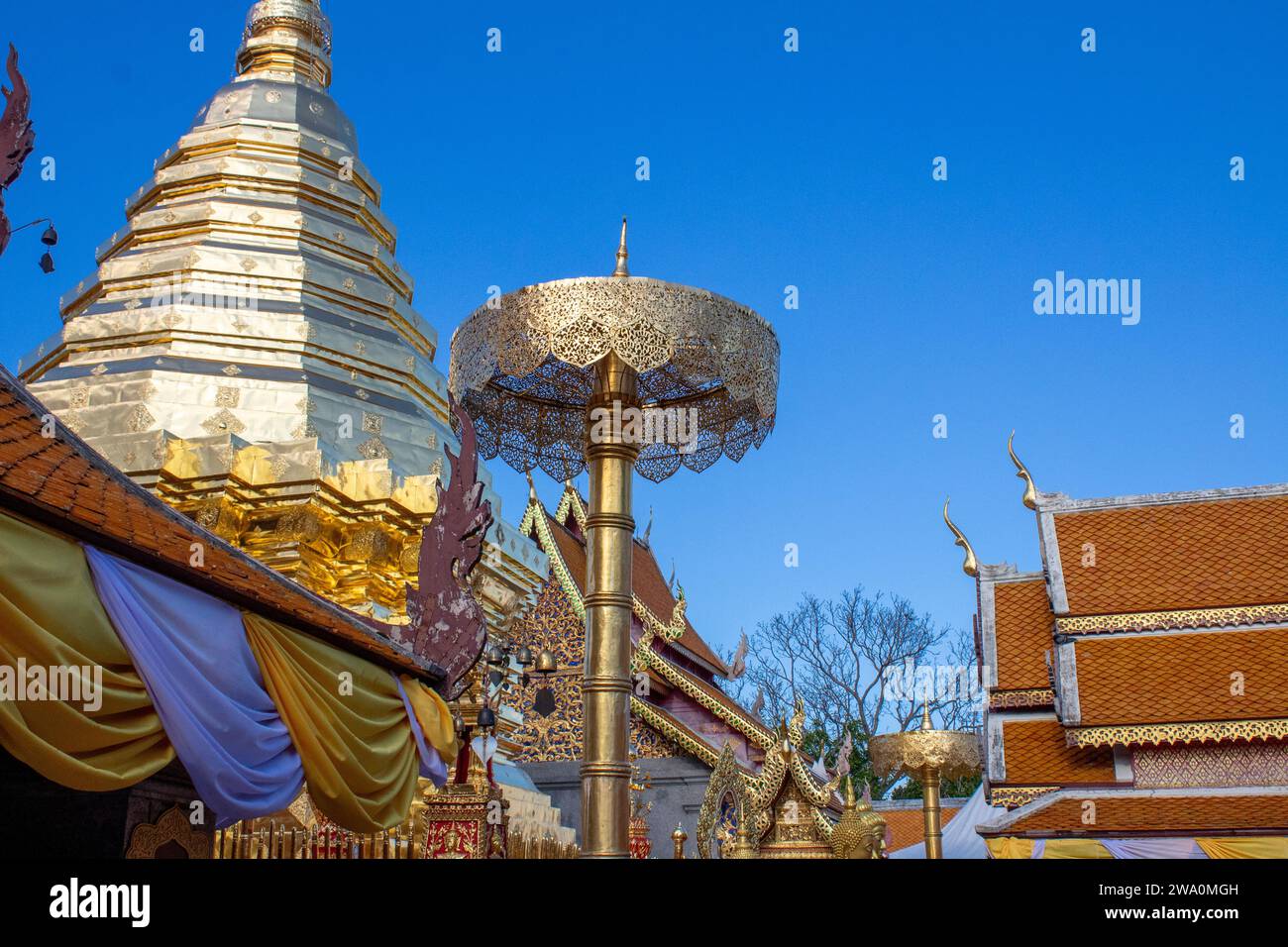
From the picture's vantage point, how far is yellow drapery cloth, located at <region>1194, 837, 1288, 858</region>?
30.8 ft

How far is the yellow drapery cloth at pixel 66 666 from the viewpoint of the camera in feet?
10.8

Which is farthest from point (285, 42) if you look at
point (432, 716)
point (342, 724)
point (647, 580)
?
point (342, 724)

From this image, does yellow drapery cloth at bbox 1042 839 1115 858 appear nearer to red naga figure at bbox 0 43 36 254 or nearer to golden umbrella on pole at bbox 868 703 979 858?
golden umbrella on pole at bbox 868 703 979 858

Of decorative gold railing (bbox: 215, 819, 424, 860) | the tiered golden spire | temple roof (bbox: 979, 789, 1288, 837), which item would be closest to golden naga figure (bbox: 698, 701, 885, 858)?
temple roof (bbox: 979, 789, 1288, 837)

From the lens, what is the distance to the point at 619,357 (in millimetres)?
5977

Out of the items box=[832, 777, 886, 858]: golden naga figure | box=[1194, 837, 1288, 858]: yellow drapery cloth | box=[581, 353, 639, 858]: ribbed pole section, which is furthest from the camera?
box=[832, 777, 886, 858]: golden naga figure

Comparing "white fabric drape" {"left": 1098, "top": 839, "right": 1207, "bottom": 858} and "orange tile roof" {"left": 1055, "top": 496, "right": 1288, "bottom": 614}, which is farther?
"orange tile roof" {"left": 1055, "top": 496, "right": 1288, "bottom": 614}

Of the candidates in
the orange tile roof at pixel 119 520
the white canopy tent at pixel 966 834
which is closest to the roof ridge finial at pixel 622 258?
the orange tile roof at pixel 119 520

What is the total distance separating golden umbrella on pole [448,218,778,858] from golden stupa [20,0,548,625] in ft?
20.7

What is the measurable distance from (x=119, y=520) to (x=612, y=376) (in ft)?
9.39

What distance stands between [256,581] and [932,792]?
400 inches

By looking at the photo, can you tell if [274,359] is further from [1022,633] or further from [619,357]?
[619,357]

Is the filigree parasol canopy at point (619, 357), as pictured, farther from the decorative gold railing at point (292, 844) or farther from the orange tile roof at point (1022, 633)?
the orange tile roof at point (1022, 633)
